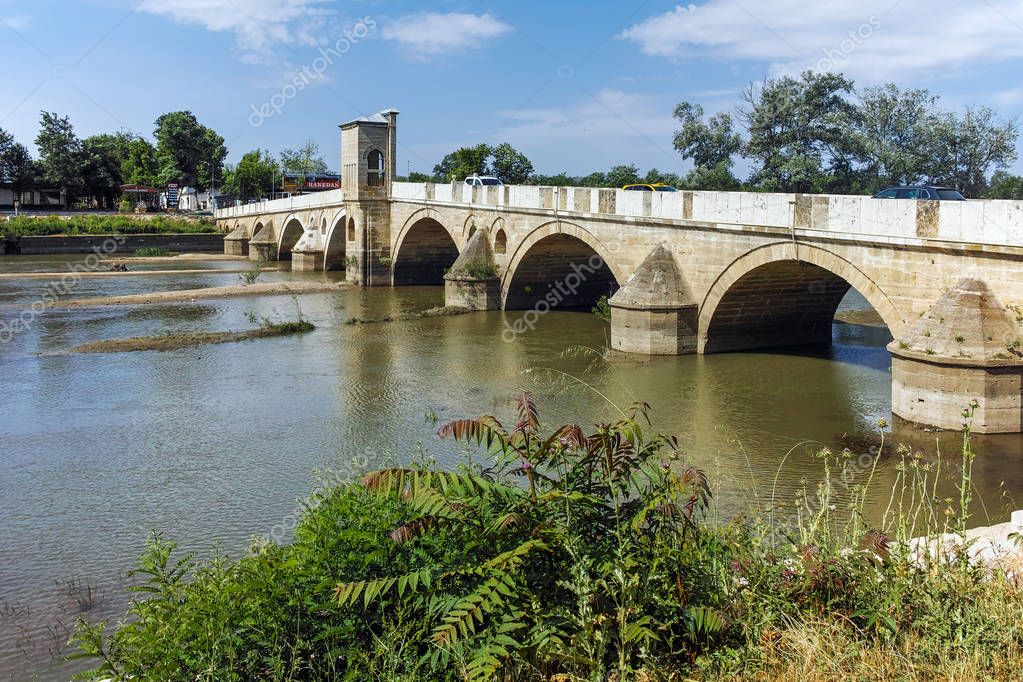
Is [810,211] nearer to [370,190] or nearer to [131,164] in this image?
[370,190]

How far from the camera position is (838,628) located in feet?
12.1

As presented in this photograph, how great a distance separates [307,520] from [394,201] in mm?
26152

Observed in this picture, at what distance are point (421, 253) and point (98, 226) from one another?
2349cm

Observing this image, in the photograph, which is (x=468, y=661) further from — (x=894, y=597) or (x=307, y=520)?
(x=894, y=597)

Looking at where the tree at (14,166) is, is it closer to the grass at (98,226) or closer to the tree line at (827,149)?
the grass at (98,226)

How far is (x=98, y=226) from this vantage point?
151 feet

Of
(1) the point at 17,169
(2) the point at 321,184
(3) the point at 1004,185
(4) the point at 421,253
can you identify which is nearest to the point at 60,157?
(1) the point at 17,169

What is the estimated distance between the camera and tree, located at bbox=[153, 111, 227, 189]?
66688mm

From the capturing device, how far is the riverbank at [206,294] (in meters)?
23.5

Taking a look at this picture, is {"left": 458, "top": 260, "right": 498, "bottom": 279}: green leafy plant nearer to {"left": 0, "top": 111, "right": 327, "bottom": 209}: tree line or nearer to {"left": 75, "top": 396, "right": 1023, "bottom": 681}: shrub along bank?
{"left": 75, "top": 396, "right": 1023, "bottom": 681}: shrub along bank

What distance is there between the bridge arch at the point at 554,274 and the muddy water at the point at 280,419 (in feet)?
7.10

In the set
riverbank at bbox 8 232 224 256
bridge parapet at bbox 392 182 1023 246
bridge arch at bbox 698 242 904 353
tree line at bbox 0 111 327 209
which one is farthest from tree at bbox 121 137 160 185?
bridge arch at bbox 698 242 904 353

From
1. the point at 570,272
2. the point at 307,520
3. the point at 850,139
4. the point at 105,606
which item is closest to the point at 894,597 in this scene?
the point at 307,520

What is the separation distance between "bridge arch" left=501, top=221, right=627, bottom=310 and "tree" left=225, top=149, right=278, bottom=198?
4383 cm
